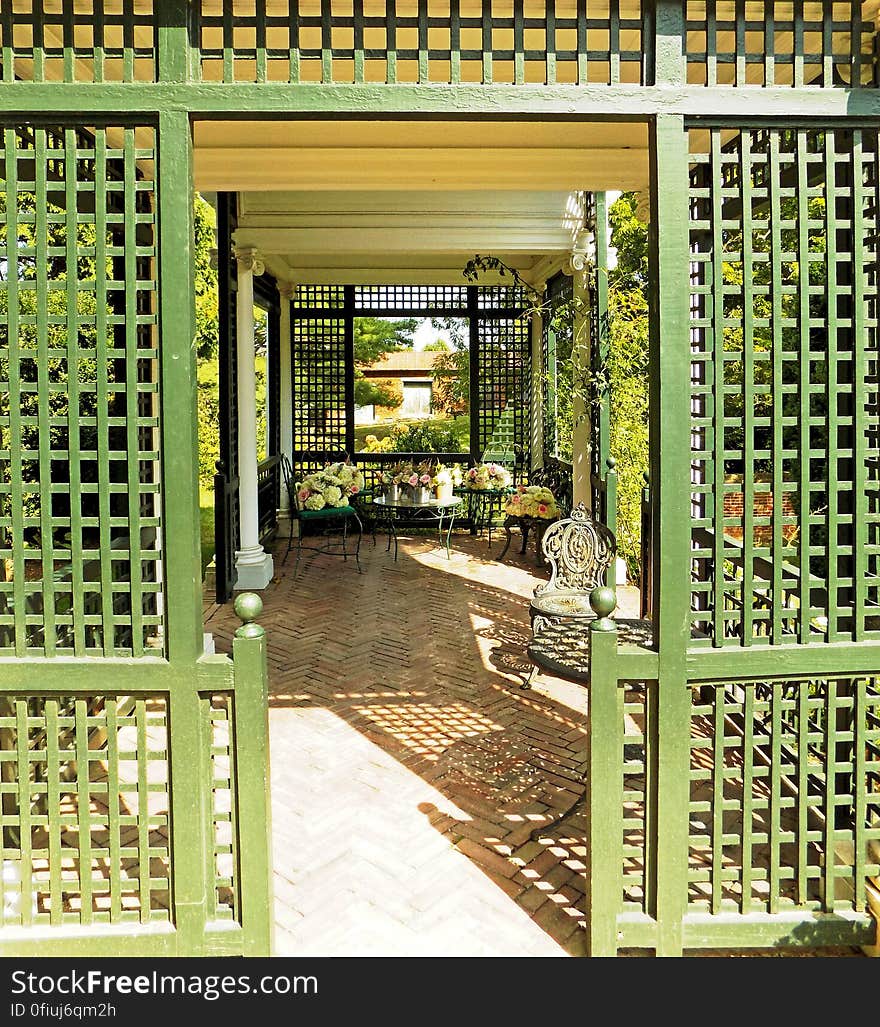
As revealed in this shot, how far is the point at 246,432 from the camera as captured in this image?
27.2ft

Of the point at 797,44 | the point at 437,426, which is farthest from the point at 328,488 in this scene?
the point at 437,426

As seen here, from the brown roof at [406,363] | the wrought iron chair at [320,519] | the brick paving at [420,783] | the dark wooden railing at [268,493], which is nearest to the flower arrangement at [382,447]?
the wrought iron chair at [320,519]

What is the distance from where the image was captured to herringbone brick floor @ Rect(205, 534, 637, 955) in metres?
2.90

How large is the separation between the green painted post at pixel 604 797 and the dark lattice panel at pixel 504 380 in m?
9.54

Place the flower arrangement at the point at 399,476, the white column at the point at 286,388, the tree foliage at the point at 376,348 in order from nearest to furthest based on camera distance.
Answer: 1. the flower arrangement at the point at 399,476
2. the white column at the point at 286,388
3. the tree foliage at the point at 376,348

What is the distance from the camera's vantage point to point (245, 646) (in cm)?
→ 260

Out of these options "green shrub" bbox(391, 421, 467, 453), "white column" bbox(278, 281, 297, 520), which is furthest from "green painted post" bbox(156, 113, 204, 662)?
"green shrub" bbox(391, 421, 467, 453)

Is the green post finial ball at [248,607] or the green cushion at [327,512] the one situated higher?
the green post finial ball at [248,607]

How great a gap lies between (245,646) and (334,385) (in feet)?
31.8

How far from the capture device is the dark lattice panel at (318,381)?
12.0m

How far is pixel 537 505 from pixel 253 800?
695 cm

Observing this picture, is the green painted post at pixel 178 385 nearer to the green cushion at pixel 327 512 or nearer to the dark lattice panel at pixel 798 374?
the dark lattice panel at pixel 798 374

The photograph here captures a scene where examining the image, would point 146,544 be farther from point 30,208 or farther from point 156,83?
point 30,208

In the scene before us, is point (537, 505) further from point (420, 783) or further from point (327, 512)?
point (420, 783)
